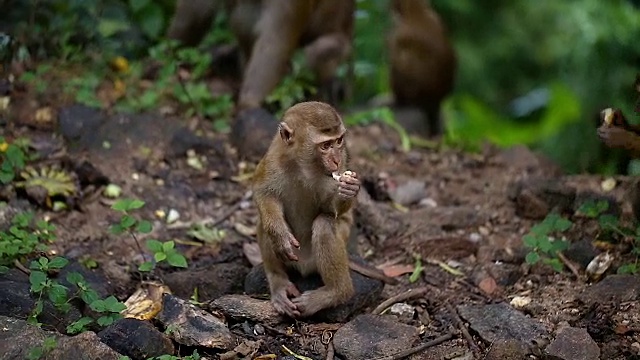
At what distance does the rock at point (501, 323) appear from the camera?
172 inches

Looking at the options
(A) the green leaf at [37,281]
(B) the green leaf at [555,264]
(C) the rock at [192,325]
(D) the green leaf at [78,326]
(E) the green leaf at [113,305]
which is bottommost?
(B) the green leaf at [555,264]

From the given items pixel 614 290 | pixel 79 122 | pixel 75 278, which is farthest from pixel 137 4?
pixel 614 290

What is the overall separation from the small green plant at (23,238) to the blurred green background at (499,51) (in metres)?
2.03

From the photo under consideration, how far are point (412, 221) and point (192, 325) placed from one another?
2.12 meters

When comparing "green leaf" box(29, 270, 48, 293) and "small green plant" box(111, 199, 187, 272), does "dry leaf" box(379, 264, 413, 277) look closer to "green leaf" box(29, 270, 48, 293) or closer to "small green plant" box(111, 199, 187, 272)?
"small green plant" box(111, 199, 187, 272)

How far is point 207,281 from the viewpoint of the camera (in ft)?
16.2

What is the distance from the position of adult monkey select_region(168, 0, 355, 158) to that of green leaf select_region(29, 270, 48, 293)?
2631 mm

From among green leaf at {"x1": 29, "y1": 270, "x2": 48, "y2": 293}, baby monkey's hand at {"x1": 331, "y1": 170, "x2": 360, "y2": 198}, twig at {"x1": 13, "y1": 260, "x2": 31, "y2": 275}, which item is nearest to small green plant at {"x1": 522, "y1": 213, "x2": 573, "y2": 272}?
baby monkey's hand at {"x1": 331, "y1": 170, "x2": 360, "y2": 198}

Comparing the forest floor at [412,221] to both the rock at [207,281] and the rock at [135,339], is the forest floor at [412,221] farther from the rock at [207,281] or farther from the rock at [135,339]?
the rock at [135,339]

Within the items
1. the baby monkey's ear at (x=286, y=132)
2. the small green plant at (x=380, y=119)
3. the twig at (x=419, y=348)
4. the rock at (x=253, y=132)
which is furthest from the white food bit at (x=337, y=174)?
the small green plant at (x=380, y=119)

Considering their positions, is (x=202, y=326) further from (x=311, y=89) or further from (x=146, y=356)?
(x=311, y=89)

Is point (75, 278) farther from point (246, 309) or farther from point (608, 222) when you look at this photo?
point (608, 222)

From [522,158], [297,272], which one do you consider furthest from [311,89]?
[297,272]

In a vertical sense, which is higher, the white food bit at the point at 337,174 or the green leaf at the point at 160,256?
the white food bit at the point at 337,174
